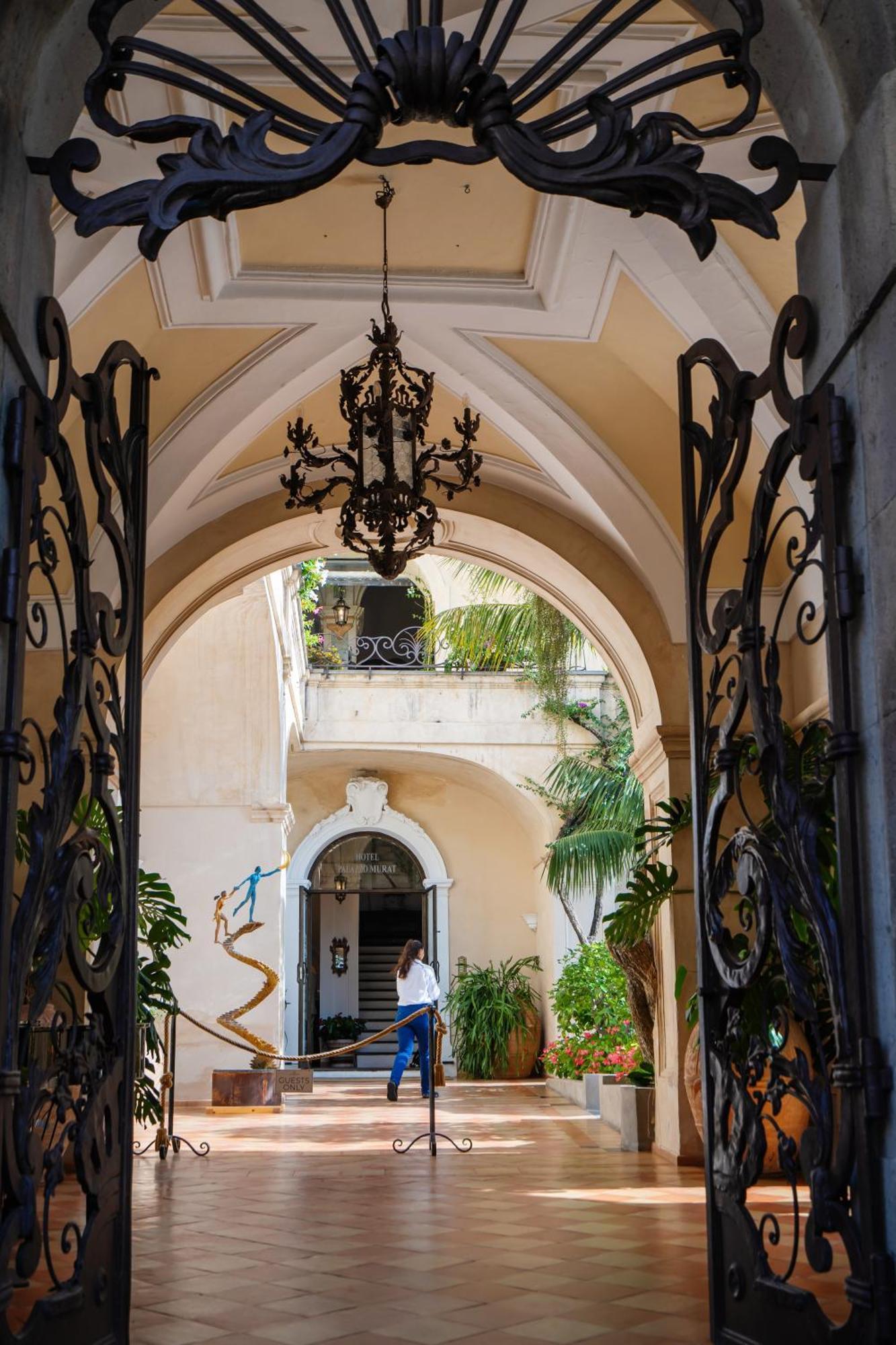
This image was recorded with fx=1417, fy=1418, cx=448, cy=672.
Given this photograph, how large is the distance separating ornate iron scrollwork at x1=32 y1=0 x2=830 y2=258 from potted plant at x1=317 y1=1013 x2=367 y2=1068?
65.1 feet

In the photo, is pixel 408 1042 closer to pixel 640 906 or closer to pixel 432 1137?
pixel 432 1137

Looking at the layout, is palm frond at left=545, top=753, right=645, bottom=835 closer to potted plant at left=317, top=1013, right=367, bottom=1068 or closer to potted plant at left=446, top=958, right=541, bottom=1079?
potted plant at left=446, top=958, right=541, bottom=1079

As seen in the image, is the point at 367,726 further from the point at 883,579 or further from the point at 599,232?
the point at 883,579

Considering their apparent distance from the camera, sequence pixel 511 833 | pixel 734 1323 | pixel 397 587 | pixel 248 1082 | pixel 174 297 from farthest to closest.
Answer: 1. pixel 397 587
2. pixel 511 833
3. pixel 248 1082
4. pixel 174 297
5. pixel 734 1323

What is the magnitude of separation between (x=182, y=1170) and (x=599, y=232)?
560 cm

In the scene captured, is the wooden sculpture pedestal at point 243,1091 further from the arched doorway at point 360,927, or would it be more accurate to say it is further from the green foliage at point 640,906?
the arched doorway at point 360,927

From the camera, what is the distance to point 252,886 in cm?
1421

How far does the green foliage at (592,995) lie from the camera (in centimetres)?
1489

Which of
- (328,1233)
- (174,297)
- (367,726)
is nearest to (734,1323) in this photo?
(328,1233)

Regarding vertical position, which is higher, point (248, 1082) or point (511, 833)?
point (511, 833)

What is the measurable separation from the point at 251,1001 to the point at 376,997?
1109 centimetres

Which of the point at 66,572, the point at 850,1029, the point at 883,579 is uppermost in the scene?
the point at 66,572

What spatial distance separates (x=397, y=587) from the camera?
77.2 ft

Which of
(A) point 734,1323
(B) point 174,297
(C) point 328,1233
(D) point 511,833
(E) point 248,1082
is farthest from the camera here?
(D) point 511,833
